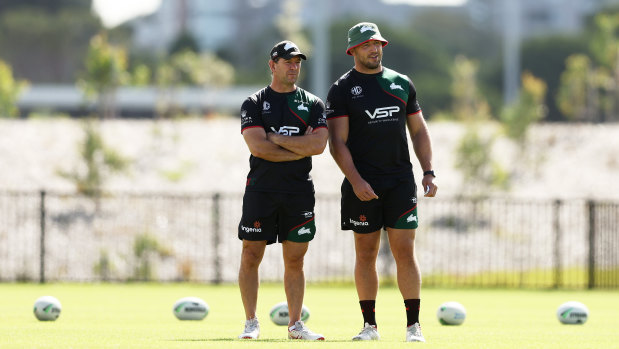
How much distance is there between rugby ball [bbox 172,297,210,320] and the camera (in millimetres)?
11281

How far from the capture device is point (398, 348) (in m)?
7.79

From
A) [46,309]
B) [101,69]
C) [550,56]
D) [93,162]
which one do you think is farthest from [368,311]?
[550,56]

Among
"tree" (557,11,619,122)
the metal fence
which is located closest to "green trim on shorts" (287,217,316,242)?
the metal fence

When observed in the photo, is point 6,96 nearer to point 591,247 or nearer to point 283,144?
point 591,247

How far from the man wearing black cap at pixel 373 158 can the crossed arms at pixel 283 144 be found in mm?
218

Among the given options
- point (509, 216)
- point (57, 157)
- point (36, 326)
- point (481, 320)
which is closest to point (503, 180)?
point (509, 216)

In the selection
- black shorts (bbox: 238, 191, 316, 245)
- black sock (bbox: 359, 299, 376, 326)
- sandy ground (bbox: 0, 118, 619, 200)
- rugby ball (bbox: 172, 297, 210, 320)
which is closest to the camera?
black shorts (bbox: 238, 191, 316, 245)

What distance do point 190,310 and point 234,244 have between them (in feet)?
49.9

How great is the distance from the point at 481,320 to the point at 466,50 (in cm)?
8842

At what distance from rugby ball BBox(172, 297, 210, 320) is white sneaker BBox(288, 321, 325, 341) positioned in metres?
2.68

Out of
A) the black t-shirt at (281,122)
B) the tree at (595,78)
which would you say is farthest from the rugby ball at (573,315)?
the tree at (595,78)

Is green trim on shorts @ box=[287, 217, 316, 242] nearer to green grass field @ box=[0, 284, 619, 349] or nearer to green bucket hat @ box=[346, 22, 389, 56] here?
green grass field @ box=[0, 284, 619, 349]

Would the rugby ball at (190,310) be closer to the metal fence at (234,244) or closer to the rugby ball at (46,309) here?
the rugby ball at (46,309)

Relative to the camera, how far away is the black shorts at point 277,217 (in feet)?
28.6
